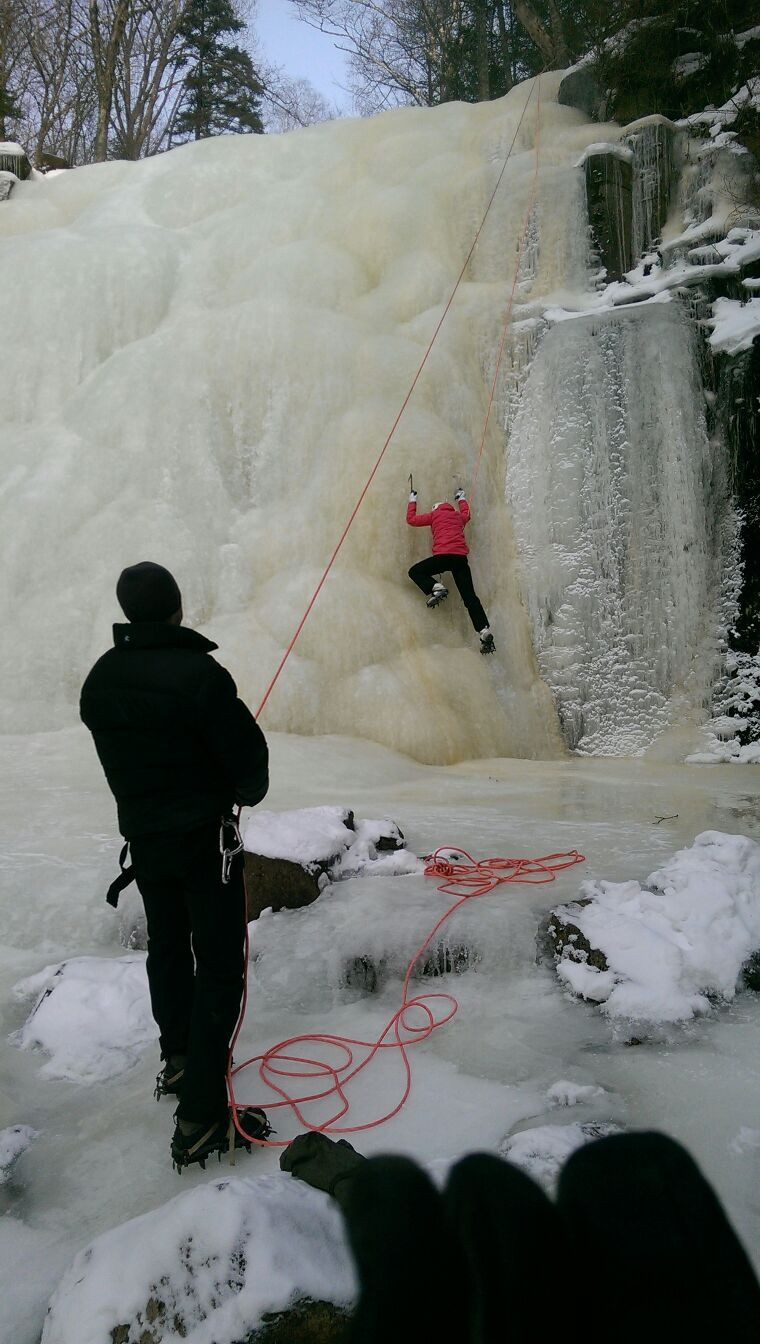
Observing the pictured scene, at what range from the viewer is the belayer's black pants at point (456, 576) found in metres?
7.11

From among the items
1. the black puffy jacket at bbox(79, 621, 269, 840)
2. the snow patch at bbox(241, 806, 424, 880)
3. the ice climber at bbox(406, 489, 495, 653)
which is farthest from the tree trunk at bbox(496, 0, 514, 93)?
the black puffy jacket at bbox(79, 621, 269, 840)

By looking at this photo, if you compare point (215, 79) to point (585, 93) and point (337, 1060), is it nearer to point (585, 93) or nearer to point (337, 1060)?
point (585, 93)

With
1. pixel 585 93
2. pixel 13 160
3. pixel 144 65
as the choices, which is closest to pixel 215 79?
pixel 144 65

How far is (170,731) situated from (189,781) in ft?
0.43

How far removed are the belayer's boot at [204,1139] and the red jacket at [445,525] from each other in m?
5.33

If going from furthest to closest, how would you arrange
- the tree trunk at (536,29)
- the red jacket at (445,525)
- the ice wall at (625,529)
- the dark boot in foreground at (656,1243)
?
1. the tree trunk at (536,29)
2. the ice wall at (625,529)
3. the red jacket at (445,525)
4. the dark boot in foreground at (656,1243)

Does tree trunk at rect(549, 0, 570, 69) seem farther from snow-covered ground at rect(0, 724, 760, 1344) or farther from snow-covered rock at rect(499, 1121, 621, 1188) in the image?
snow-covered rock at rect(499, 1121, 621, 1188)

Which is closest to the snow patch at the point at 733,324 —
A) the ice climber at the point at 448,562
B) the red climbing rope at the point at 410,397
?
the red climbing rope at the point at 410,397

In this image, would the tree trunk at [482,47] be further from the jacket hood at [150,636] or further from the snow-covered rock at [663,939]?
the jacket hood at [150,636]

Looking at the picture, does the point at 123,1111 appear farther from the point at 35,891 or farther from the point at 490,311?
the point at 490,311

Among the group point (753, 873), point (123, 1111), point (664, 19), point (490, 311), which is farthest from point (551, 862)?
point (664, 19)

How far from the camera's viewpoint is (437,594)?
724cm

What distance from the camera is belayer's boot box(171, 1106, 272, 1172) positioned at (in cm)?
215

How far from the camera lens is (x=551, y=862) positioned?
4020mm
